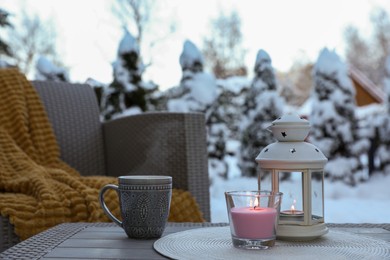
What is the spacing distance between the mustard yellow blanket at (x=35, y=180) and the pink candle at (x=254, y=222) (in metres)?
0.79

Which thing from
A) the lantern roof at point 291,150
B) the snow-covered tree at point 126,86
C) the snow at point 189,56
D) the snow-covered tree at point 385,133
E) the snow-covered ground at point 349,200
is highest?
the snow at point 189,56

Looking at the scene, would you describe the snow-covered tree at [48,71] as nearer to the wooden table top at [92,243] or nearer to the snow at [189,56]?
the snow at [189,56]

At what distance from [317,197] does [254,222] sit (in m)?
0.22

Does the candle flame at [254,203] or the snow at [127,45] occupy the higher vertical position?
the snow at [127,45]

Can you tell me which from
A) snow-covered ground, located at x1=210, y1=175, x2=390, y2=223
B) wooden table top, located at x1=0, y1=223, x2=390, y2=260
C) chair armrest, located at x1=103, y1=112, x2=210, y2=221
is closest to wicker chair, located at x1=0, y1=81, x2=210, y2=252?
chair armrest, located at x1=103, y1=112, x2=210, y2=221

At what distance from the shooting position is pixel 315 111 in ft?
15.6

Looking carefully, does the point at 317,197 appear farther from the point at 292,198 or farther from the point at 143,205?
the point at 143,205

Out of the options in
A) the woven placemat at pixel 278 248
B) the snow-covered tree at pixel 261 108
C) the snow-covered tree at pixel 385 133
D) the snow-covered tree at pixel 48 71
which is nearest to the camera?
the woven placemat at pixel 278 248

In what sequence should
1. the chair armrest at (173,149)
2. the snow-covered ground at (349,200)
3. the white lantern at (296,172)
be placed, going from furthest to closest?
the snow-covered ground at (349,200)
the chair armrest at (173,149)
the white lantern at (296,172)

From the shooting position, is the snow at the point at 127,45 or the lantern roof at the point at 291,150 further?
the snow at the point at 127,45

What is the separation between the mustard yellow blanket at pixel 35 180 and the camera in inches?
57.2

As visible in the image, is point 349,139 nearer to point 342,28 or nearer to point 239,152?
point 239,152

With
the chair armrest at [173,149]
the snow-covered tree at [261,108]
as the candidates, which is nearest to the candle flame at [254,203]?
the chair armrest at [173,149]

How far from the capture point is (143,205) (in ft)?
3.10
